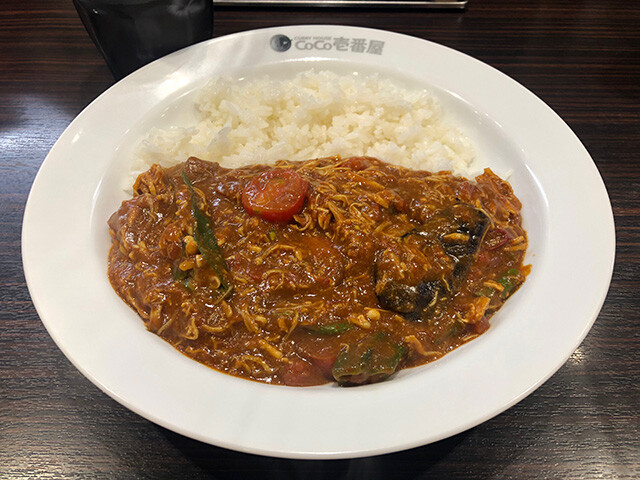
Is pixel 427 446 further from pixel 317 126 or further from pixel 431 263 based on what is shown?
pixel 317 126

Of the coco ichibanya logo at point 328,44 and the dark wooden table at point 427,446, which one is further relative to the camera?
the coco ichibanya logo at point 328,44

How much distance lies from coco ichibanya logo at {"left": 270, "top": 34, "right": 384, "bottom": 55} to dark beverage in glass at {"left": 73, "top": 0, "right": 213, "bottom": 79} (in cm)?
55

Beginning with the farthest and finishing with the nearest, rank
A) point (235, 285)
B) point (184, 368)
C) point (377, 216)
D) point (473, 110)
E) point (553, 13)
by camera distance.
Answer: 1. point (553, 13)
2. point (473, 110)
3. point (377, 216)
4. point (235, 285)
5. point (184, 368)

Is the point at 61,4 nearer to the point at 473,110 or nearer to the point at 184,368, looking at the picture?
the point at 473,110

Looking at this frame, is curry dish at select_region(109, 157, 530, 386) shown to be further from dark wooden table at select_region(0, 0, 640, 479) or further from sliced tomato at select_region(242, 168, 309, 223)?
dark wooden table at select_region(0, 0, 640, 479)

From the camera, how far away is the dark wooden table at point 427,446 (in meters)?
2.03

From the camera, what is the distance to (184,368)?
195 cm

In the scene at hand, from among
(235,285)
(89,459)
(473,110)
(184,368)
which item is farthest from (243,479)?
(473,110)

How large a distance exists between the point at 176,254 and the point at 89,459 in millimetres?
929

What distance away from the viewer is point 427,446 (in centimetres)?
208

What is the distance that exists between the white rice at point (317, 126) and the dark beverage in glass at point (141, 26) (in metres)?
0.45

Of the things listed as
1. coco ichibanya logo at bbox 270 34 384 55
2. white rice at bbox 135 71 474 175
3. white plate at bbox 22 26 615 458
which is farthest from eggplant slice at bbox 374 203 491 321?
coco ichibanya logo at bbox 270 34 384 55

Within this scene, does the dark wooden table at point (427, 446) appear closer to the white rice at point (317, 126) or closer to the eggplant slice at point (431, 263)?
the eggplant slice at point (431, 263)

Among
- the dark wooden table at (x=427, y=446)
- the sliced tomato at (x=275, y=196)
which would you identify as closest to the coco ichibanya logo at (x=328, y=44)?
the dark wooden table at (x=427, y=446)
